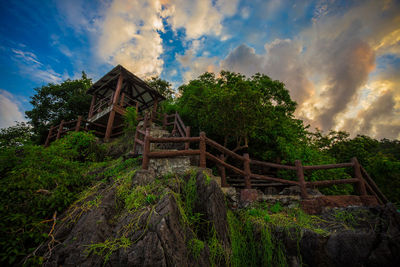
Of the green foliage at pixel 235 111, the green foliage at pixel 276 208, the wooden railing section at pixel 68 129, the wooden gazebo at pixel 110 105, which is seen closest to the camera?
the green foliage at pixel 276 208

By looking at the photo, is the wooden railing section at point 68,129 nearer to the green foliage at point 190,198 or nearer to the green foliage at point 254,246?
the green foliage at point 190,198

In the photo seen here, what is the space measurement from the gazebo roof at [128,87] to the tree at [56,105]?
4685 millimetres

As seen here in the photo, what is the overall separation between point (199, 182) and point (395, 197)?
9.73 m

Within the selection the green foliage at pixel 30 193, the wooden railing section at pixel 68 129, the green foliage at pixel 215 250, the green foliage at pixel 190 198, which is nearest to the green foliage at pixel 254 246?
the green foliage at pixel 215 250

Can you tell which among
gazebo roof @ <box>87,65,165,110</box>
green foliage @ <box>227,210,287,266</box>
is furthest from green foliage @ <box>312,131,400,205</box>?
gazebo roof @ <box>87,65,165,110</box>

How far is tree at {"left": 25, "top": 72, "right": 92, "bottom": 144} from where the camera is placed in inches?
651

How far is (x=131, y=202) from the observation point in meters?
3.01

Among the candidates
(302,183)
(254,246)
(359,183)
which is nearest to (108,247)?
(254,246)

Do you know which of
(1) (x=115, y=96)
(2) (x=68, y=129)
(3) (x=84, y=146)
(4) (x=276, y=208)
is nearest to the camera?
(4) (x=276, y=208)

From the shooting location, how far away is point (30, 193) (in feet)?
9.84

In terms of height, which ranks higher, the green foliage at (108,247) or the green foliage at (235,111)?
the green foliage at (235,111)

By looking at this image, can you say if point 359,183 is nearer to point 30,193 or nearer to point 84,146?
point 30,193

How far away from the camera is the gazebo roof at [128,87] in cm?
1257

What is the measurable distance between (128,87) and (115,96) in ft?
11.9
